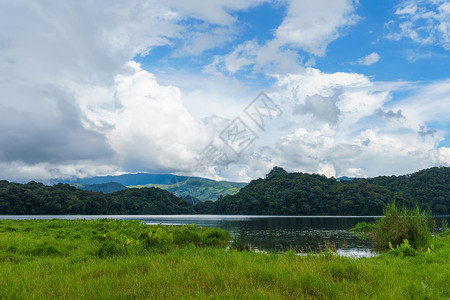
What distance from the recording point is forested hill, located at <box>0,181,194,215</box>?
9969cm

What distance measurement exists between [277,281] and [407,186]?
143 meters

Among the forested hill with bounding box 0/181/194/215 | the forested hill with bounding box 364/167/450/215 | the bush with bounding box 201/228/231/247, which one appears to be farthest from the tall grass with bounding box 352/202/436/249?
the forested hill with bounding box 364/167/450/215

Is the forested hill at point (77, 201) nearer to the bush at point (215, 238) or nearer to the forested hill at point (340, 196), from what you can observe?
the forested hill at point (340, 196)

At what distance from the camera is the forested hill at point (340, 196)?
115938 mm

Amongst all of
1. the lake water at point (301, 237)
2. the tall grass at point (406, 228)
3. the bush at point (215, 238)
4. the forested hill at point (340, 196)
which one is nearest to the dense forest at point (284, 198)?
the forested hill at point (340, 196)

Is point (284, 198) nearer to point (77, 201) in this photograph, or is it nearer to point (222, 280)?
point (77, 201)

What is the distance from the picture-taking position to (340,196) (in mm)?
123312

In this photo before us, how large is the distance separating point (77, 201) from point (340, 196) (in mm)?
98637

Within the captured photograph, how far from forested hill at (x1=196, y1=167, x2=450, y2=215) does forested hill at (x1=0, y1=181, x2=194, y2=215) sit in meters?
35.8

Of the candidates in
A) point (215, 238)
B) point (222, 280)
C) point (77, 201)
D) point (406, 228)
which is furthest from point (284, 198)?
point (222, 280)

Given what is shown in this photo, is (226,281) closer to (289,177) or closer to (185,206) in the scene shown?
(289,177)

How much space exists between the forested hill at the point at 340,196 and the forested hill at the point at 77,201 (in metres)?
35.8

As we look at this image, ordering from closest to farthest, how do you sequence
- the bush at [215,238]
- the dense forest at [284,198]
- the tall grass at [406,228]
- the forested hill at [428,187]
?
the tall grass at [406,228], the bush at [215,238], the dense forest at [284,198], the forested hill at [428,187]

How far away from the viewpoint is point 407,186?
428ft
